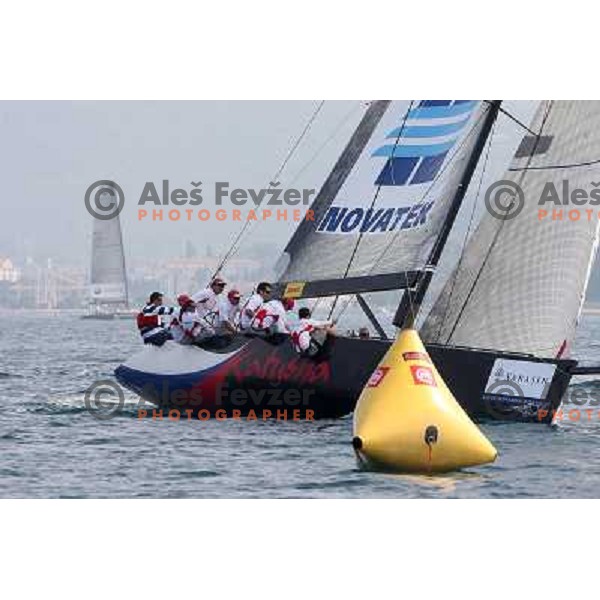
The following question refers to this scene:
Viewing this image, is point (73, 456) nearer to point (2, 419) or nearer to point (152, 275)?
point (2, 419)

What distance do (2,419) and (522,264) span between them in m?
5.09

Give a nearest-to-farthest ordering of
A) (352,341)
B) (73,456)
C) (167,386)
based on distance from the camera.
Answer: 1. (73,456)
2. (352,341)
3. (167,386)

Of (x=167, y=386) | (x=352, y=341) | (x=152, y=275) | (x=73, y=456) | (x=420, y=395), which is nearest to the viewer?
(x=420, y=395)

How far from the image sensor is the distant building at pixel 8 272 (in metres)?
24.1

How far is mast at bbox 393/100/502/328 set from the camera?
18.7m

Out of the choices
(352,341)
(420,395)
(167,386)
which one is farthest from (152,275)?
(420,395)

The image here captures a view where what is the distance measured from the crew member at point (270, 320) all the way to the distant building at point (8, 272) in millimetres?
5694

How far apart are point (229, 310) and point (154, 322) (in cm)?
75

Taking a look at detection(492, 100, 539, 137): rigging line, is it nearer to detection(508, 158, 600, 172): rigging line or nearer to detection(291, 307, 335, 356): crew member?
detection(508, 158, 600, 172): rigging line

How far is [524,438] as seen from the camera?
17.7 meters

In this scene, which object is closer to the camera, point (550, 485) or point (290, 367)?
point (550, 485)

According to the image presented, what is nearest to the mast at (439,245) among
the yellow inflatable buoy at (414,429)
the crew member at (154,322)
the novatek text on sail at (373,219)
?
the novatek text on sail at (373,219)

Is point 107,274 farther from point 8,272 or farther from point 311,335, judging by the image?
point 311,335

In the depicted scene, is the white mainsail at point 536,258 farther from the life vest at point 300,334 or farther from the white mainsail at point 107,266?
the white mainsail at point 107,266
